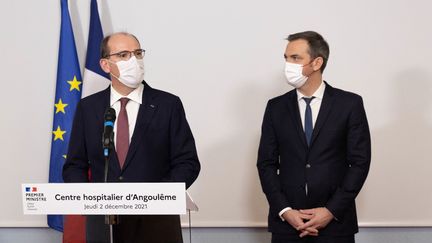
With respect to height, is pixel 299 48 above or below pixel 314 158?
above

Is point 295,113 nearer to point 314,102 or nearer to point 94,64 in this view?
point 314,102

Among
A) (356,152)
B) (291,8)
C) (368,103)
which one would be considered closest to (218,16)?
(291,8)

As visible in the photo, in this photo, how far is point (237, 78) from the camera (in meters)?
4.04

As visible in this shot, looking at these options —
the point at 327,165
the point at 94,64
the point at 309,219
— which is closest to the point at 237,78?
the point at 94,64

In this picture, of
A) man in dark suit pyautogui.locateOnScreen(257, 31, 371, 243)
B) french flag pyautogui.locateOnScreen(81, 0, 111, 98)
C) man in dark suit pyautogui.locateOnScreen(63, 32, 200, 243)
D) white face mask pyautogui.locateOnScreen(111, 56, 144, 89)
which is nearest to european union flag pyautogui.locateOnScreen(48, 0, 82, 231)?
french flag pyautogui.locateOnScreen(81, 0, 111, 98)

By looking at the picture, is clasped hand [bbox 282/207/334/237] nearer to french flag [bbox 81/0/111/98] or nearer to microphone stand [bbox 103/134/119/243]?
microphone stand [bbox 103/134/119/243]

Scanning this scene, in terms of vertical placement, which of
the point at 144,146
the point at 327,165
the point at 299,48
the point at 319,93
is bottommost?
the point at 327,165

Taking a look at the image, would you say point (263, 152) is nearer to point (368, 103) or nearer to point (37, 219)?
point (368, 103)

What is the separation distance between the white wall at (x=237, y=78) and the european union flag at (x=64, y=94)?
202mm

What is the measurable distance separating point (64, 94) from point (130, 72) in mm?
1372

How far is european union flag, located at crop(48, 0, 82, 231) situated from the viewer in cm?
395

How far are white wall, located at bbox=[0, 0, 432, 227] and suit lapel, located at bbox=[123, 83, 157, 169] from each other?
52.5 inches

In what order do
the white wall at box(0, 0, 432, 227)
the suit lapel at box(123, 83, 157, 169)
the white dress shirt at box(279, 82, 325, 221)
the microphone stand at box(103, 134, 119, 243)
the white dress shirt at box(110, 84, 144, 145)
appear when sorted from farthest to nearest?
the white wall at box(0, 0, 432, 227) < the white dress shirt at box(279, 82, 325, 221) < the white dress shirt at box(110, 84, 144, 145) < the suit lapel at box(123, 83, 157, 169) < the microphone stand at box(103, 134, 119, 243)

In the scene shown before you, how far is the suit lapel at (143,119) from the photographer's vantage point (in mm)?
2613
